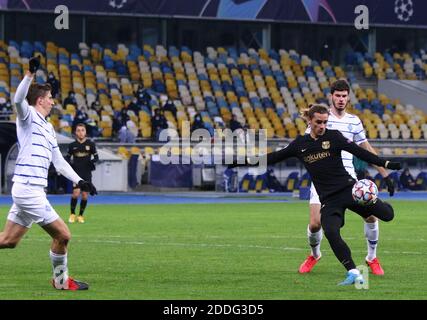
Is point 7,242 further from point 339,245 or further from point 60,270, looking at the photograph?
point 339,245

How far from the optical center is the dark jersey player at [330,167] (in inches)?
549

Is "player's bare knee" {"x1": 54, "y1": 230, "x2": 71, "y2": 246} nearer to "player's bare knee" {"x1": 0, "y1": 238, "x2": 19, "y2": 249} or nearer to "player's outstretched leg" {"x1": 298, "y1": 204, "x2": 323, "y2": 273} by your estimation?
"player's bare knee" {"x1": 0, "y1": 238, "x2": 19, "y2": 249}

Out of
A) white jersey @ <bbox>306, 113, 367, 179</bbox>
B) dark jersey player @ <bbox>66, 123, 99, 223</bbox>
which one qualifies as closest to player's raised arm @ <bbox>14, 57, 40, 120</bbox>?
white jersey @ <bbox>306, 113, 367, 179</bbox>

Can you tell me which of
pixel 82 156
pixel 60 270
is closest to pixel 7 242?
pixel 60 270

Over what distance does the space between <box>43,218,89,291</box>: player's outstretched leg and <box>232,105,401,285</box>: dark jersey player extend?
2.74m

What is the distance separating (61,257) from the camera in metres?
13.1

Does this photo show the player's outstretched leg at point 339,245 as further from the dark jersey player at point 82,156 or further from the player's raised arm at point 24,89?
the dark jersey player at point 82,156

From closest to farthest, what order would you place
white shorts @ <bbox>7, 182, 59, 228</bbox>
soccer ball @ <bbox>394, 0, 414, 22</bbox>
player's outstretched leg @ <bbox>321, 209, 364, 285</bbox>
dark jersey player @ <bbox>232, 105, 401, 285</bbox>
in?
1. white shorts @ <bbox>7, 182, 59, 228</bbox>
2. player's outstretched leg @ <bbox>321, 209, 364, 285</bbox>
3. dark jersey player @ <bbox>232, 105, 401, 285</bbox>
4. soccer ball @ <bbox>394, 0, 414, 22</bbox>

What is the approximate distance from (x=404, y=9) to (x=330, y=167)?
4305 cm

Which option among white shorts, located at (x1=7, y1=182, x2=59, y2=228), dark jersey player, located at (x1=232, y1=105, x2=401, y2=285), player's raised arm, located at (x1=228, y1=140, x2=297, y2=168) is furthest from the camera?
player's raised arm, located at (x1=228, y1=140, x2=297, y2=168)

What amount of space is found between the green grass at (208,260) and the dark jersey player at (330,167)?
2.66 feet

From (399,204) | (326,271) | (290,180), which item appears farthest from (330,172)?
(290,180)

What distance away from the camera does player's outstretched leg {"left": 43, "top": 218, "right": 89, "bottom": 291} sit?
13.0 m

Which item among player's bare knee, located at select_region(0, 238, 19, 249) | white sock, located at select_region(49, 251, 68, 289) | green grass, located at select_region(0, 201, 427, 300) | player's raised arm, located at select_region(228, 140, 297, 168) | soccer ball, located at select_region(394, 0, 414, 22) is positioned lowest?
green grass, located at select_region(0, 201, 427, 300)
